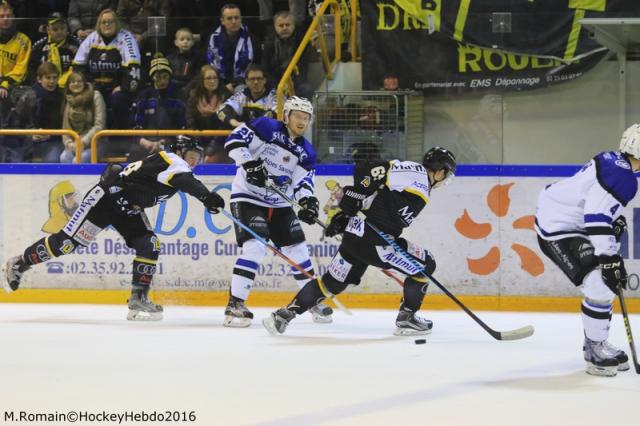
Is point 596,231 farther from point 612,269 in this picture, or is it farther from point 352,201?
point 352,201

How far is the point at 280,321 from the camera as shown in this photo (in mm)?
6047

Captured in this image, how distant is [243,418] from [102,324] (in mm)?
2942

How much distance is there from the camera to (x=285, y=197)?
6.59 m

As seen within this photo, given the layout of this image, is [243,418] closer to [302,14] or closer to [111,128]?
[111,128]

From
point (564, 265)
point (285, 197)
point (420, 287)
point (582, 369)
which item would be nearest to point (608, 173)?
point (564, 265)

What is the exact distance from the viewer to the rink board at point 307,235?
24.1 ft

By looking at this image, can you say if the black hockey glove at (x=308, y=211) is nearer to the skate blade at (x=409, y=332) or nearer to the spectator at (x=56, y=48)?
the skate blade at (x=409, y=332)

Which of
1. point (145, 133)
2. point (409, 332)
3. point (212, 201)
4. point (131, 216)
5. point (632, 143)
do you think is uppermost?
point (632, 143)

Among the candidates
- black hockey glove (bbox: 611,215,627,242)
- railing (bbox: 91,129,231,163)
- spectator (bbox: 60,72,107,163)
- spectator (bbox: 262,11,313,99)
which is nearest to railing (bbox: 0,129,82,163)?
railing (bbox: 91,129,231,163)

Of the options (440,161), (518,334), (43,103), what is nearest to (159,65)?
(43,103)

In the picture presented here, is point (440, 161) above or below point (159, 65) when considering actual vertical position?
below

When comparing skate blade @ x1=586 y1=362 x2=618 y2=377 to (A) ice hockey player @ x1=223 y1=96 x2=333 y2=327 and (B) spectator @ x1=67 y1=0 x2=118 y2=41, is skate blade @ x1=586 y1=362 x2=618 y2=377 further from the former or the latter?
(B) spectator @ x1=67 y1=0 x2=118 y2=41

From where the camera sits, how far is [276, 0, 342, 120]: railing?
823cm

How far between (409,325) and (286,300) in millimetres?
1534
